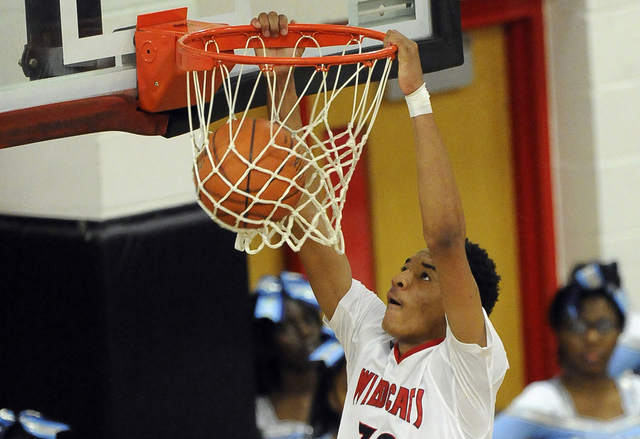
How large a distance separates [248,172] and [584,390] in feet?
7.12

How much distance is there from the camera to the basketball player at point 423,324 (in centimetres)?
190

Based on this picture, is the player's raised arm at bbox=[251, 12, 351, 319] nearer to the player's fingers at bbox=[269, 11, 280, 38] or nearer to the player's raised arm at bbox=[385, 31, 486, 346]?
the player's fingers at bbox=[269, 11, 280, 38]

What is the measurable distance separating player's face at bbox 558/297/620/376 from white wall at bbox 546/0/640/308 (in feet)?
1.84

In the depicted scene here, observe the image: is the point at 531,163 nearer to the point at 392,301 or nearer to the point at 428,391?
the point at 392,301

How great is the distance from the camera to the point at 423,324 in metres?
2.20

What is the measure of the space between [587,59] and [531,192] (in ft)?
2.12

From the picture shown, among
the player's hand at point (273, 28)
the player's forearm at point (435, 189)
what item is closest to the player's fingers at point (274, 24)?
the player's hand at point (273, 28)

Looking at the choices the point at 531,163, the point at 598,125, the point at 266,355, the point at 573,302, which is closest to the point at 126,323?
the point at 266,355

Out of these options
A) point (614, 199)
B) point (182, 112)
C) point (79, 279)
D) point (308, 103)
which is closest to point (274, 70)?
point (182, 112)

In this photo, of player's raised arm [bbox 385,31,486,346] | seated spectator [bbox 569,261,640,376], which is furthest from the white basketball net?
seated spectator [bbox 569,261,640,376]

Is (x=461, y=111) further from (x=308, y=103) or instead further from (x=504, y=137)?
(x=308, y=103)

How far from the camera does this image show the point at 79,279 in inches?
117

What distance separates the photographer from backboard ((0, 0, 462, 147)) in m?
2.18

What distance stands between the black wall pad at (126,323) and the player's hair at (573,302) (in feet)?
4.19
